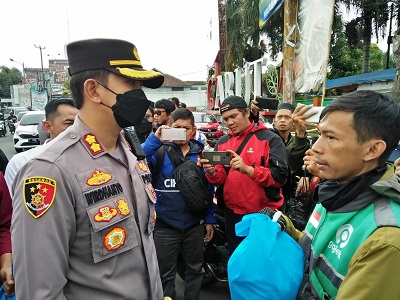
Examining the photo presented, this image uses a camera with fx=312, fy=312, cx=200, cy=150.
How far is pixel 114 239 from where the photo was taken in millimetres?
1203

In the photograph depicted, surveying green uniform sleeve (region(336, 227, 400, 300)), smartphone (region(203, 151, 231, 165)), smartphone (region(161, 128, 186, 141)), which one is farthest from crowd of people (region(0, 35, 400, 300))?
smartphone (region(161, 128, 186, 141))

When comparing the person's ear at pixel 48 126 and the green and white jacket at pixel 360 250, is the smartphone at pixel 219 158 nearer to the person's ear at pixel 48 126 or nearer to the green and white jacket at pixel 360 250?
the green and white jacket at pixel 360 250

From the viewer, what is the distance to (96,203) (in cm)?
118

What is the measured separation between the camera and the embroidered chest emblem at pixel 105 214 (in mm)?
1165

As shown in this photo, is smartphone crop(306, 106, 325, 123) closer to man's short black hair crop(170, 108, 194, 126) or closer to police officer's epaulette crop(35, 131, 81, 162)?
man's short black hair crop(170, 108, 194, 126)

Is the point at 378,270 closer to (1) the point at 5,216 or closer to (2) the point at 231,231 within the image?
(1) the point at 5,216

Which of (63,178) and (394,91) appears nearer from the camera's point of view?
(63,178)

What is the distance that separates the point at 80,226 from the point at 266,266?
0.82 m

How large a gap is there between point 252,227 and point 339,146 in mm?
564

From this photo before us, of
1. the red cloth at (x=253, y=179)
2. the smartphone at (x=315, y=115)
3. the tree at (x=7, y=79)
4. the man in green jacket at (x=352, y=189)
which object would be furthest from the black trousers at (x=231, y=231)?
the tree at (x=7, y=79)

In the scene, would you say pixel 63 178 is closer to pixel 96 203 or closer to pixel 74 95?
pixel 96 203

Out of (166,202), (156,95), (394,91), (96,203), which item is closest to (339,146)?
(96,203)

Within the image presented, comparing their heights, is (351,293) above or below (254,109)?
below

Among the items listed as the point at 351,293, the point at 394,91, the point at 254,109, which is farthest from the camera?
the point at 394,91
